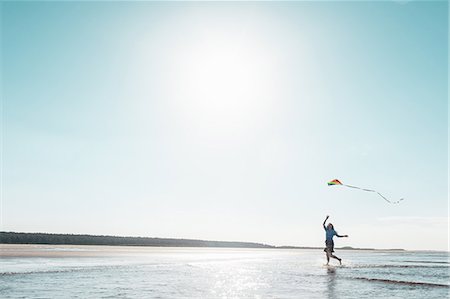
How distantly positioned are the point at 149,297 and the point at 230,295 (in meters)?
2.12

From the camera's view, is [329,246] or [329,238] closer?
[329,246]

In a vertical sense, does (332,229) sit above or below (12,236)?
above

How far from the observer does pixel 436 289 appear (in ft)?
41.9

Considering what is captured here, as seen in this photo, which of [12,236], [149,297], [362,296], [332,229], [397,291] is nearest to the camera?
[149,297]

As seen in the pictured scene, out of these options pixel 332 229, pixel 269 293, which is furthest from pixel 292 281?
pixel 332 229

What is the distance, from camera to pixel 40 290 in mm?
10938

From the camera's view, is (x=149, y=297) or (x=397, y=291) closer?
(x=149, y=297)

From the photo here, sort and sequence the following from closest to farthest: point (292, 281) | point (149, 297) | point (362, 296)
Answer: point (149, 297)
point (362, 296)
point (292, 281)

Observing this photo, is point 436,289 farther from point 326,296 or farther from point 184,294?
point 184,294

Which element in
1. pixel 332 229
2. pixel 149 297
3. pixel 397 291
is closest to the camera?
pixel 149 297

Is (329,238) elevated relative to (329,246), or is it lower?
elevated

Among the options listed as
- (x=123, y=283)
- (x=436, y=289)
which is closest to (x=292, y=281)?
(x=436, y=289)

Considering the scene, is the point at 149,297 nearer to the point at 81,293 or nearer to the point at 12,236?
the point at 81,293

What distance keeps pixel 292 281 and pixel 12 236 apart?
8632 centimetres
